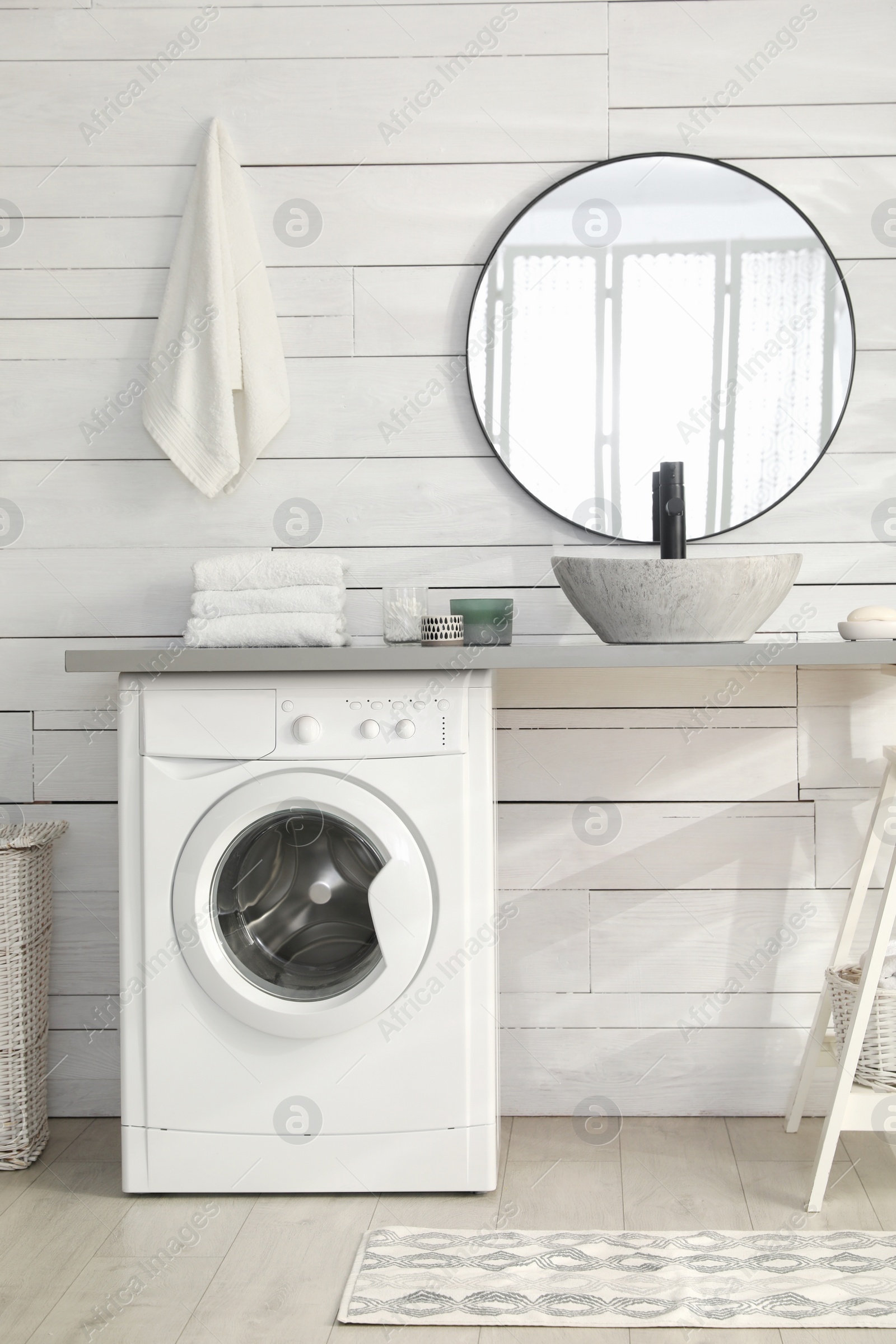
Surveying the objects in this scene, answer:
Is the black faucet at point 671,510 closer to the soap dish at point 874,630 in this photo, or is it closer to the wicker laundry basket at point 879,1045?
the soap dish at point 874,630

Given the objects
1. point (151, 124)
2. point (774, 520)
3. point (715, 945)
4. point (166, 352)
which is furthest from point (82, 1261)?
point (151, 124)

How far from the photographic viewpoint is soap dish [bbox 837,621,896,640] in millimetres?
1856

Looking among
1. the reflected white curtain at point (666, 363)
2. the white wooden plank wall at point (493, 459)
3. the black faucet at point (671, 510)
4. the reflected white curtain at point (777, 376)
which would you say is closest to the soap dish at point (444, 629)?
the white wooden plank wall at point (493, 459)

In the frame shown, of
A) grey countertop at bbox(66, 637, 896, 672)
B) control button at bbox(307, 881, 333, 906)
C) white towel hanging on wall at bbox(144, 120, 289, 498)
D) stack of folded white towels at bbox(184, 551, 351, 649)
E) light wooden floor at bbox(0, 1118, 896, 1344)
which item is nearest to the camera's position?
light wooden floor at bbox(0, 1118, 896, 1344)

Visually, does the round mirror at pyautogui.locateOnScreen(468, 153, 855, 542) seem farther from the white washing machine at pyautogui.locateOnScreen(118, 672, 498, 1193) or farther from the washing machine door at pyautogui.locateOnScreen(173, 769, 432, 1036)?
the washing machine door at pyautogui.locateOnScreen(173, 769, 432, 1036)

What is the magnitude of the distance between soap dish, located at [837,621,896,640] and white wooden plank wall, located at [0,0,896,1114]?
273mm

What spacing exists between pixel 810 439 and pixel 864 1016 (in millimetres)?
1077

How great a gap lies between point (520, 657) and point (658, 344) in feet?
2.65

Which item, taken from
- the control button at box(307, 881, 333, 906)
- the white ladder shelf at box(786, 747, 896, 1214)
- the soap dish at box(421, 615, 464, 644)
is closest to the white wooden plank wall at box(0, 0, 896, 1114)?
the soap dish at box(421, 615, 464, 644)

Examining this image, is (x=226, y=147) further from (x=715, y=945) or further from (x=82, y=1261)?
(x=82, y=1261)

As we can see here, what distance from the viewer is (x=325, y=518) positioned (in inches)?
86.2

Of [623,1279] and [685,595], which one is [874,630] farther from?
[623,1279]

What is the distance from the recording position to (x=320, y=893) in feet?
5.93

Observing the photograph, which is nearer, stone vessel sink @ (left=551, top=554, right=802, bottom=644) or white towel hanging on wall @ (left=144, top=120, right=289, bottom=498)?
stone vessel sink @ (left=551, top=554, right=802, bottom=644)
